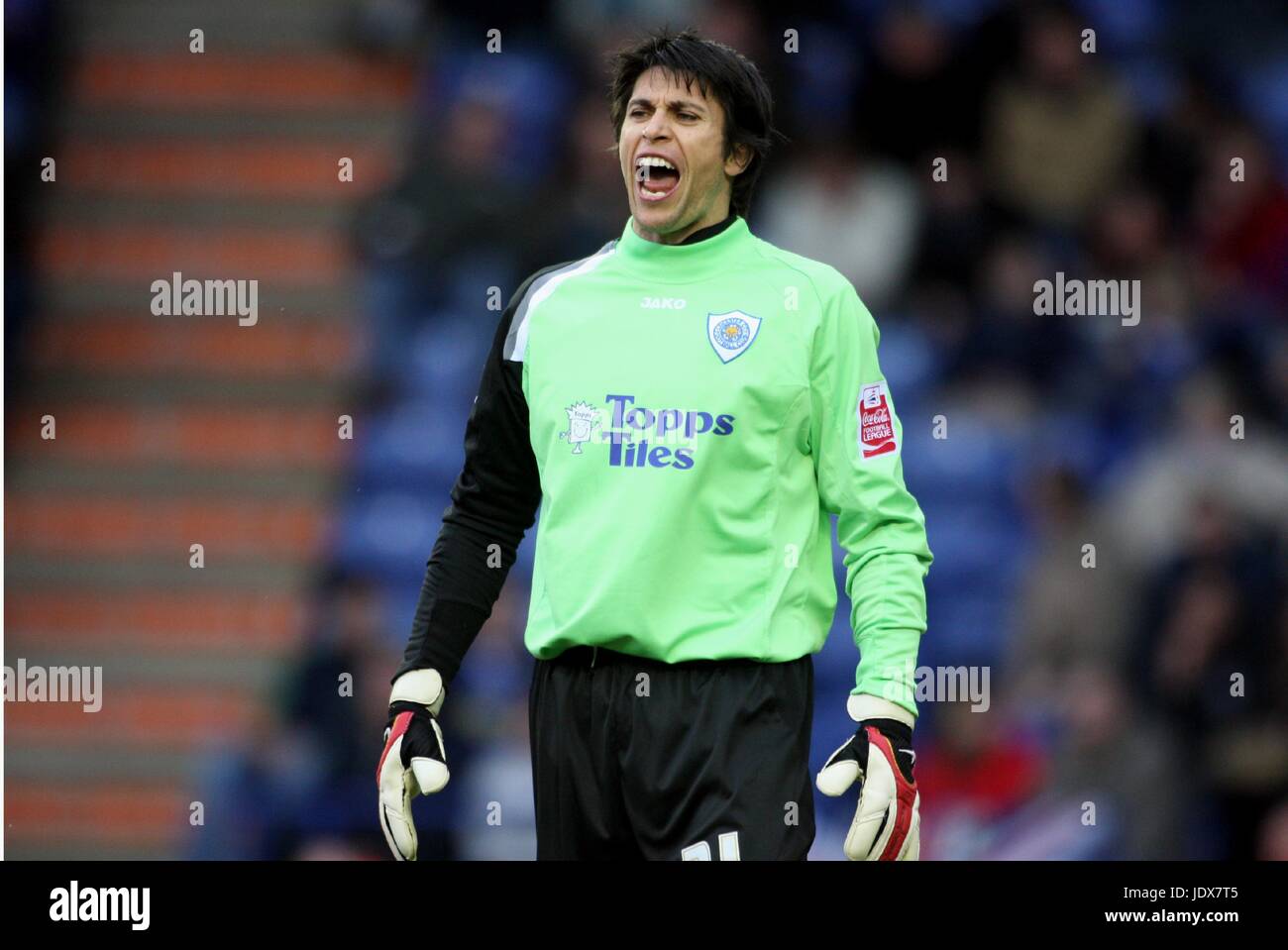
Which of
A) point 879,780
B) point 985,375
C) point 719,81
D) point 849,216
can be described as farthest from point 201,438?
point 879,780

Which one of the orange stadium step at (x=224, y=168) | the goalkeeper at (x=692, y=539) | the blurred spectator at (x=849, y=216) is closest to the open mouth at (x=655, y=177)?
the goalkeeper at (x=692, y=539)

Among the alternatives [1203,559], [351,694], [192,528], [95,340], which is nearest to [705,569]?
[351,694]

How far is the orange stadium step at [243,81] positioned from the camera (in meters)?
7.59

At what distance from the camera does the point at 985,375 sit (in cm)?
679

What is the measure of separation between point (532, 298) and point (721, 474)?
562 millimetres

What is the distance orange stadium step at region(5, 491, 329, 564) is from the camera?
7051 mm

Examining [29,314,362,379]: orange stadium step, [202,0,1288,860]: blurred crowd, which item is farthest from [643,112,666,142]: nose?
[29,314,362,379]: orange stadium step

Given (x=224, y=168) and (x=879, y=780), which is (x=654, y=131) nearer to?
(x=879, y=780)

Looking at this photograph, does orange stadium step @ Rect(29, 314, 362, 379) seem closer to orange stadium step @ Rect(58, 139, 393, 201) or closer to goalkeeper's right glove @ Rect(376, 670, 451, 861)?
orange stadium step @ Rect(58, 139, 393, 201)

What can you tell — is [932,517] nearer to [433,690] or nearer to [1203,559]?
[1203,559]

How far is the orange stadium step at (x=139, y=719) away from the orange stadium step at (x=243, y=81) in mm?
2165

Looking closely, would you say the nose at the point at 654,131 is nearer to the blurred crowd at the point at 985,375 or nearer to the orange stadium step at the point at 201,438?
the blurred crowd at the point at 985,375

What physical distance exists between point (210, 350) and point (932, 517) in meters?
2.63
